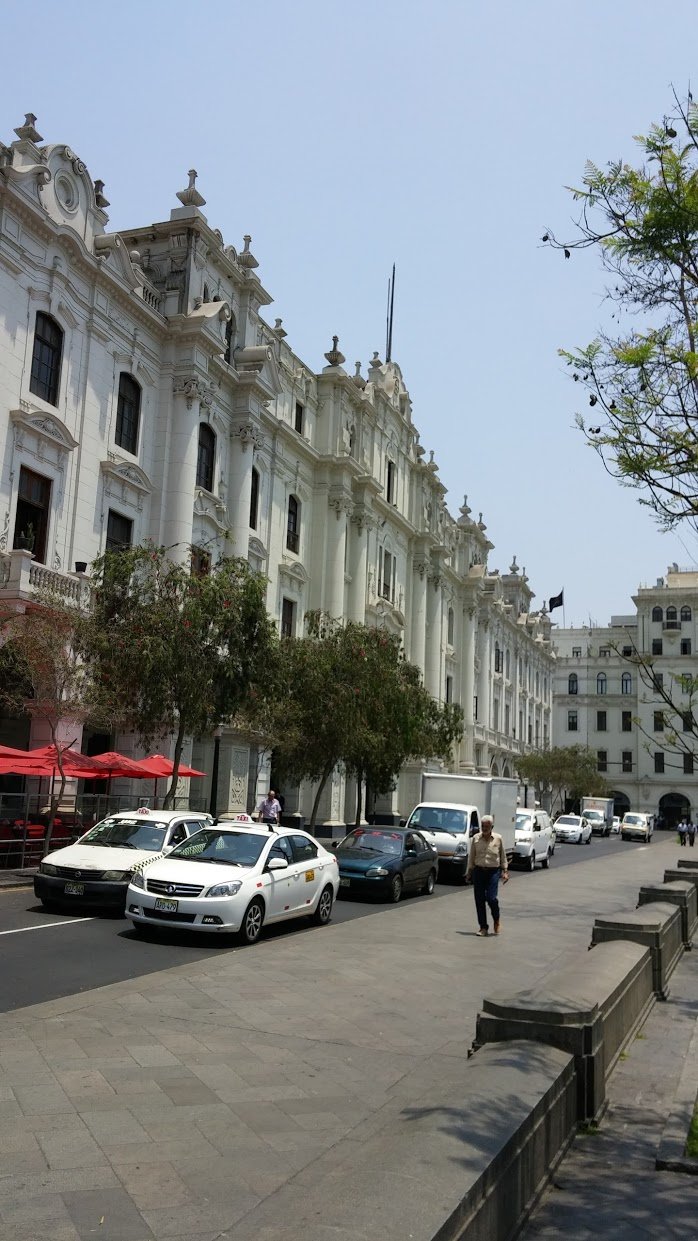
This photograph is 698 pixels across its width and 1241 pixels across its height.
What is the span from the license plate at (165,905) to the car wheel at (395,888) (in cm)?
717

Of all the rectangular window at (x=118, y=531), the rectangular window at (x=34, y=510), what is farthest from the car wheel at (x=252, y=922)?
→ the rectangular window at (x=118, y=531)

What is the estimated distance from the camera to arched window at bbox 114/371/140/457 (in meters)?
28.1

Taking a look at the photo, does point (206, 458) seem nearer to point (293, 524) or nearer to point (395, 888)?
point (293, 524)

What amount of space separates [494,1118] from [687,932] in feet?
34.4

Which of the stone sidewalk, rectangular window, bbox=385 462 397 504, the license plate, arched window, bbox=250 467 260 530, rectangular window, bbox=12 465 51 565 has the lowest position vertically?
the stone sidewalk

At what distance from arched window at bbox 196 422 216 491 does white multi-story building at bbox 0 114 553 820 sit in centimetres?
7

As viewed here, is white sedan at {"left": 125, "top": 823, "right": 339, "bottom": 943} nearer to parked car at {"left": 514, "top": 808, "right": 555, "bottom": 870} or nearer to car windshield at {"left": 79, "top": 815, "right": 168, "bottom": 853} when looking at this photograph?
car windshield at {"left": 79, "top": 815, "right": 168, "bottom": 853}

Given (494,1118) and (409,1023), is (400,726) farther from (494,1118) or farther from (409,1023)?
(494,1118)

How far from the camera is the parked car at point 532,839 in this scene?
Answer: 103ft

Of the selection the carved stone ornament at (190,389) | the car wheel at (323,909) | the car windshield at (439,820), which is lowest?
the car wheel at (323,909)

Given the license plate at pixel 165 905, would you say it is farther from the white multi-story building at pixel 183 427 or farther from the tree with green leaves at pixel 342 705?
the tree with green leaves at pixel 342 705

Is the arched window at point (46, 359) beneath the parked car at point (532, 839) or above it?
above

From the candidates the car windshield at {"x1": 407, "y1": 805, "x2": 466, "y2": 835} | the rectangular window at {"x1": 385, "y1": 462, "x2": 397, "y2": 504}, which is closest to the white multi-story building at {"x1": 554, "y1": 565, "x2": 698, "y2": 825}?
the rectangular window at {"x1": 385, "y1": 462, "x2": 397, "y2": 504}

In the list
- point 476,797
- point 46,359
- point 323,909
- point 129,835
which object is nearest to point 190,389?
point 46,359
